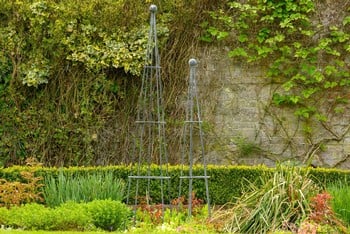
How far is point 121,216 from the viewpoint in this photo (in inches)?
247

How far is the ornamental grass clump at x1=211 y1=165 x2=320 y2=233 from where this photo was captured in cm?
618

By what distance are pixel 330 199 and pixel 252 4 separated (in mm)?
4747

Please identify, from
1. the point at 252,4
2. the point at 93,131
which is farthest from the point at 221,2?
the point at 93,131

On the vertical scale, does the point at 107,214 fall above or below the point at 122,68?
below

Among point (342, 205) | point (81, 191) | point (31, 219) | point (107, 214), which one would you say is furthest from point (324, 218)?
point (81, 191)

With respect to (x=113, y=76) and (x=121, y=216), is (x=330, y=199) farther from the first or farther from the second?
(x=113, y=76)

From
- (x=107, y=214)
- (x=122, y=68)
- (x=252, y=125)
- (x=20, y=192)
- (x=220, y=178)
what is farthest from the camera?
(x=252, y=125)

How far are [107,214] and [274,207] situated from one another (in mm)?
1466

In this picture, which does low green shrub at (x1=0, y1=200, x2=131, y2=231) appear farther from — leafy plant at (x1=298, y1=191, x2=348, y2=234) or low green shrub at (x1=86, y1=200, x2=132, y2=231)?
leafy plant at (x1=298, y1=191, x2=348, y2=234)

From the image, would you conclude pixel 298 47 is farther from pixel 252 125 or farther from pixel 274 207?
pixel 274 207

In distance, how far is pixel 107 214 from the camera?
20.2ft

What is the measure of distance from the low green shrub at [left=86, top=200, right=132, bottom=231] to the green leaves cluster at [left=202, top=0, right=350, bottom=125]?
4408 millimetres

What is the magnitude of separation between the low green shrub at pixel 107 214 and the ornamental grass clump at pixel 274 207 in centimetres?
86

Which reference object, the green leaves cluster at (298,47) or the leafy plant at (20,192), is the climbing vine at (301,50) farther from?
the leafy plant at (20,192)
